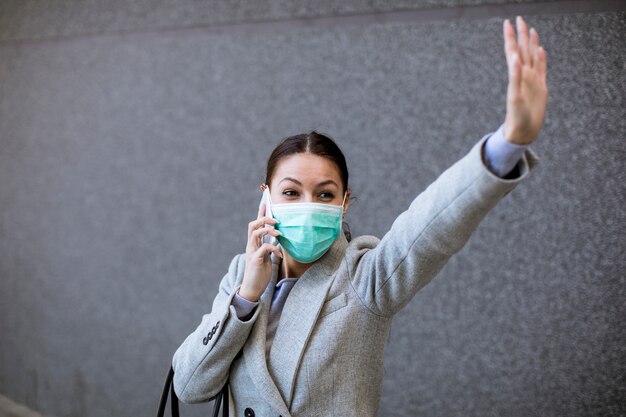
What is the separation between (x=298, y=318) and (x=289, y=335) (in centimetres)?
4

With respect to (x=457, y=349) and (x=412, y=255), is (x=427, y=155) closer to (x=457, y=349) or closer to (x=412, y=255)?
(x=457, y=349)

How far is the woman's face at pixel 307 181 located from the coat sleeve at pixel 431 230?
162 mm

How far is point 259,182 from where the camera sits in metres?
2.62

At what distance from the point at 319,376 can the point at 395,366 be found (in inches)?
41.8

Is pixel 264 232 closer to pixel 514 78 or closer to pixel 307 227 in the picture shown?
pixel 307 227

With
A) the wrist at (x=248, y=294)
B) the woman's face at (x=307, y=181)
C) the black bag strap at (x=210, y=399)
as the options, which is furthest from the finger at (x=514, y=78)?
the black bag strap at (x=210, y=399)

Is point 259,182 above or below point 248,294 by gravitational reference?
above

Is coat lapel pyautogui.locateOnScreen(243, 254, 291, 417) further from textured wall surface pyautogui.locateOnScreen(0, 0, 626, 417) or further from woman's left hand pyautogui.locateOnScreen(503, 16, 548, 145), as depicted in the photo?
textured wall surface pyautogui.locateOnScreen(0, 0, 626, 417)

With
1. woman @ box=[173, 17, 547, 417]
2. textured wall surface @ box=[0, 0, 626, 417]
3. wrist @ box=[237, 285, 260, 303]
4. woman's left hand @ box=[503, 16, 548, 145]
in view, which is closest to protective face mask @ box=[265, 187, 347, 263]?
woman @ box=[173, 17, 547, 417]

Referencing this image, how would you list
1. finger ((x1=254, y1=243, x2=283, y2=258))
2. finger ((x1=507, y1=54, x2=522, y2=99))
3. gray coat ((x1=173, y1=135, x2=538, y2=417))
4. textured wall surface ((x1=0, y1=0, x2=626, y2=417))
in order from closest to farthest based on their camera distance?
finger ((x1=507, y1=54, x2=522, y2=99)), gray coat ((x1=173, y1=135, x2=538, y2=417)), finger ((x1=254, y1=243, x2=283, y2=258)), textured wall surface ((x1=0, y1=0, x2=626, y2=417))

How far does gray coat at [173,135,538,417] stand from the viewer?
1.24 m

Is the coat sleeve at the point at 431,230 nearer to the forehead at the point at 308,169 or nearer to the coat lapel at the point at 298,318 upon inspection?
the coat lapel at the point at 298,318

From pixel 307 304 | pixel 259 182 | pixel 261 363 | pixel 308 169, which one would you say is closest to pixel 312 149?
pixel 308 169

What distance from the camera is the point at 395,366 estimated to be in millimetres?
2289
